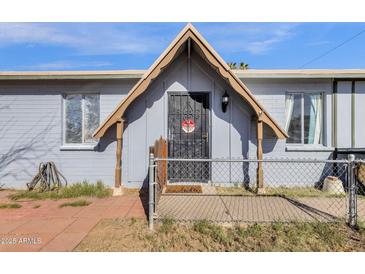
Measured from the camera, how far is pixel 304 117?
723 centimetres

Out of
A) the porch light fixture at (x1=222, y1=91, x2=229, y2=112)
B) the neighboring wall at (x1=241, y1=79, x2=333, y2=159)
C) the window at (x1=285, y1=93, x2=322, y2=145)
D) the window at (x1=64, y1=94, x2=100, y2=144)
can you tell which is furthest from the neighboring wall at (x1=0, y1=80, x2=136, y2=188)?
the window at (x1=285, y1=93, x2=322, y2=145)

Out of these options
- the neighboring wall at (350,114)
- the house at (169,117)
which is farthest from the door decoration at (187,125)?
the neighboring wall at (350,114)

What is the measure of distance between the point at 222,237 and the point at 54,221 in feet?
9.97

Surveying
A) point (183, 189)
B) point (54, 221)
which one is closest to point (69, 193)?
point (54, 221)

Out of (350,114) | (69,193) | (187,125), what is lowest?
(69,193)

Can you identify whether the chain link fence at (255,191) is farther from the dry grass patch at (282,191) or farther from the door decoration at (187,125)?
the door decoration at (187,125)

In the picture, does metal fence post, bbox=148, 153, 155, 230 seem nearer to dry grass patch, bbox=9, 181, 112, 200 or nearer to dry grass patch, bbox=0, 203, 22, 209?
dry grass patch, bbox=9, 181, 112, 200

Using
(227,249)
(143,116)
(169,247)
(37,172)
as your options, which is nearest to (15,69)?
(37,172)

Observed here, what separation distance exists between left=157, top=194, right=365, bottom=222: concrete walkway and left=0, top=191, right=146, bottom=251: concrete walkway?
2.40 feet

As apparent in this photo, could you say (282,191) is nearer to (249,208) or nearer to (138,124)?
(249,208)

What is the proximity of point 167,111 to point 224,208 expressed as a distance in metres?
3.20

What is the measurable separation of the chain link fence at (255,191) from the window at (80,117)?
8.41ft

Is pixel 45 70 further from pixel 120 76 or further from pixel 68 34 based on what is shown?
pixel 120 76

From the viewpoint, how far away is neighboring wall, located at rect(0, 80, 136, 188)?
22.9ft
